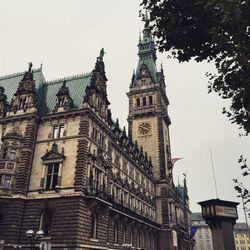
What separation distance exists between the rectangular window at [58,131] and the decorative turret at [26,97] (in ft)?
12.2

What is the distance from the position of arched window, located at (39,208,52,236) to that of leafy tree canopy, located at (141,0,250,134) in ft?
85.4

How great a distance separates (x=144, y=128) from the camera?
75500 millimetres

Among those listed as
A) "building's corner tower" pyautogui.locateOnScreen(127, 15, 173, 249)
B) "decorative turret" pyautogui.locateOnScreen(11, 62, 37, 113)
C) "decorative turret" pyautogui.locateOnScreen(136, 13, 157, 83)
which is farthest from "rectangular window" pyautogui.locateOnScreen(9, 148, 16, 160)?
"decorative turret" pyautogui.locateOnScreen(136, 13, 157, 83)

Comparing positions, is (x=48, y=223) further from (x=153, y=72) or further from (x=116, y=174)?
(x=153, y=72)

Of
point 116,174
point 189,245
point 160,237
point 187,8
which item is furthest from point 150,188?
point 187,8

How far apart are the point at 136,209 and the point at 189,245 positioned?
40.8 metres

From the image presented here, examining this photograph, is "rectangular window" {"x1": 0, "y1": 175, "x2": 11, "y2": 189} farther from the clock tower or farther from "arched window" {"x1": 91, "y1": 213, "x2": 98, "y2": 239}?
the clock tower

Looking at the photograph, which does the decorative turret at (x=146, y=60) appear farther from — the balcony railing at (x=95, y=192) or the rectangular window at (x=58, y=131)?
the balcony railing at (x=95, y=192)

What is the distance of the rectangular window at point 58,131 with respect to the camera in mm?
38500

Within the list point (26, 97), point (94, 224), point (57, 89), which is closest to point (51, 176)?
point (94, 224)

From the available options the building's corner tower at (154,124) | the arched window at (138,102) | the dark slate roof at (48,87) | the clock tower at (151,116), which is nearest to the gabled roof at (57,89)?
the dark slate roof at (48,87)

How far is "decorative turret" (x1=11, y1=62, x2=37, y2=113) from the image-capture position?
131 ft

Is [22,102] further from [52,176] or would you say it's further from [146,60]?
[146,60]

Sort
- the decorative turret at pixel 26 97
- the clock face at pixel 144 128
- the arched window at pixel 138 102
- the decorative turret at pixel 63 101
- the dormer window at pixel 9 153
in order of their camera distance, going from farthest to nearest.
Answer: the arched window at pixel 138 102, the clock face at pixel 144 128, the decorative turret at pixel 26 97, the decorative turret at pixel 63 101, the dormer window at pixel 9 153
